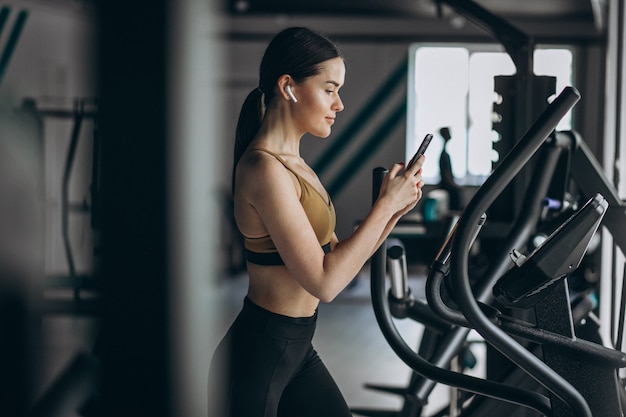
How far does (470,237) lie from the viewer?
1.16 metres

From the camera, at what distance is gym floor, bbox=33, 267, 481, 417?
375 cm

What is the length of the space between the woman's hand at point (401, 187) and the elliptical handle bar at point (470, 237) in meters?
0.13

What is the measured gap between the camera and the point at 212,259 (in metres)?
0.70

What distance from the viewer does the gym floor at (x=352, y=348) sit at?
375 centimetres

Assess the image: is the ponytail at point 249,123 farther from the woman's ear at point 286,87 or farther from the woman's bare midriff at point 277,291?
the woman's bare midriff at point 277,291

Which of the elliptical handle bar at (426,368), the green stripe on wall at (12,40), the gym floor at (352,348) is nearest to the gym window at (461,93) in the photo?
the gym floor at (352,348)

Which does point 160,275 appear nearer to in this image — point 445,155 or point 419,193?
point 419,193

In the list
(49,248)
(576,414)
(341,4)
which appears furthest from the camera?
(341,4)

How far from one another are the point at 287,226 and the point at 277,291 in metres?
0.16

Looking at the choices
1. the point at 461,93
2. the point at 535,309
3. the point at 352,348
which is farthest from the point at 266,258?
the point at 461,93

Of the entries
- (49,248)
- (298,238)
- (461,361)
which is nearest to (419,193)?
(298,238)

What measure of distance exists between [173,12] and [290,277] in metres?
0.77

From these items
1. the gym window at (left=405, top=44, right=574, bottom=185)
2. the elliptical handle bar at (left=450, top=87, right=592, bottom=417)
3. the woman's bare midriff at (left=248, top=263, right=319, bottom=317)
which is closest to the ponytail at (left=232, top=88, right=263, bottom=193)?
the woman's bare midriff at (left=248, top=263, right=319, bottom=317)

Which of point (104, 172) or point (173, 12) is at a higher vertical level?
point (173, 12)
